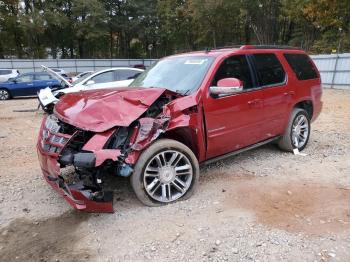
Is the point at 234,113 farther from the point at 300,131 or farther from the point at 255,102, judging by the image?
the point at 300,131

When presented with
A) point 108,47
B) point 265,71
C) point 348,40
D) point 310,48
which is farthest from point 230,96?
point 108,47

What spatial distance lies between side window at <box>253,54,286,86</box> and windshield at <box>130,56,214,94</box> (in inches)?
36.4

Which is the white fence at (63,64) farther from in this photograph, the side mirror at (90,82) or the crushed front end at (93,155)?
the crushed front end at (93,155)

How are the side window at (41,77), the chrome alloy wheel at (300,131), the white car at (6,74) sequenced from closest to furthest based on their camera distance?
the chrome alloy wheel at (300,131) < the side window at (41,77) < the white car at (6,74)

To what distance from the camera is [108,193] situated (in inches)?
144

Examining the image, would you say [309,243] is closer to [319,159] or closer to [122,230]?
[122,230]

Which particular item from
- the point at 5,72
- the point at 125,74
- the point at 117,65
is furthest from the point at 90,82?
the point at 117,65

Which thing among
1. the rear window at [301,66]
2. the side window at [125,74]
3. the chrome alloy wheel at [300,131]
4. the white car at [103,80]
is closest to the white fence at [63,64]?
the white car at [103,80]

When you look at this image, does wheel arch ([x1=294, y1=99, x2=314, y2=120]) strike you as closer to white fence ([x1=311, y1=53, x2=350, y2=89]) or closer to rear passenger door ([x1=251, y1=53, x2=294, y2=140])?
rear passenger door ([x1=251, y1=53, x2=294, y2=140])

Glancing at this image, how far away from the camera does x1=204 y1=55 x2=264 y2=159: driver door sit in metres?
4.38

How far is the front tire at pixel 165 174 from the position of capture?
12.3 feet

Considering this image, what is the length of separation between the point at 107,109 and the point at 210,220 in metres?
1.67

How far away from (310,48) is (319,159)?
25.5 meters

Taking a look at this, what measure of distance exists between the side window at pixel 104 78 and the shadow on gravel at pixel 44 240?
316 inches
